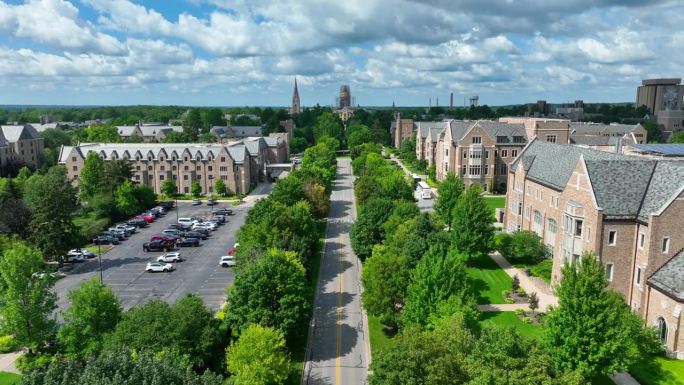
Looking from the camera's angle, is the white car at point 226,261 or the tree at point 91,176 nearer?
the white car at point 226,261

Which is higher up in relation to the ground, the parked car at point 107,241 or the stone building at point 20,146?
the stone building at point 20,146

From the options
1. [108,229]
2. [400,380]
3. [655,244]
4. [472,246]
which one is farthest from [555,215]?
[108,229]

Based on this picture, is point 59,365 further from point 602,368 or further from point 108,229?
point 108,229

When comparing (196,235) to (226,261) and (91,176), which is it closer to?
(226,261)

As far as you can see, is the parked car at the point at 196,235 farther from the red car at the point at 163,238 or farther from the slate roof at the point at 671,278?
the slate roof at the point at 671,278

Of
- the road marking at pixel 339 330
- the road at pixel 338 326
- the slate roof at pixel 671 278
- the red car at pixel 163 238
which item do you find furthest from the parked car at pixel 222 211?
the slate roof at pixel 671 278

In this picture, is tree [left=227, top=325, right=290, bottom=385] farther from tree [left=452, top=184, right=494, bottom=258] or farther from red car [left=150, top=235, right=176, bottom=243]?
red car [left=150, top=235, right=176, bottom=243]

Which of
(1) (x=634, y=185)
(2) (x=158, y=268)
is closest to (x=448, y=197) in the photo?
(1) (x=634, y=185)
